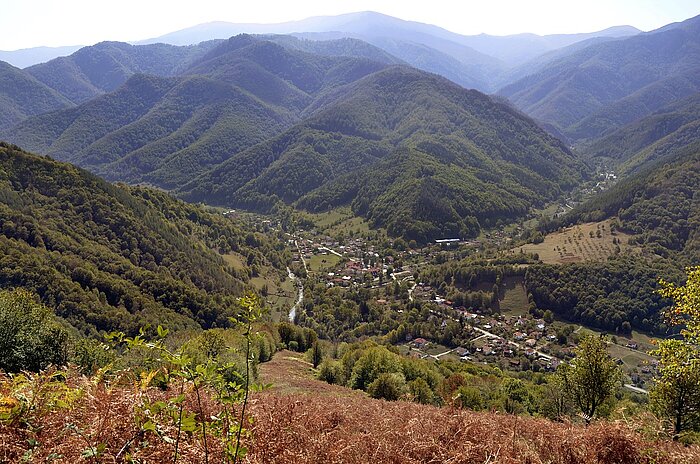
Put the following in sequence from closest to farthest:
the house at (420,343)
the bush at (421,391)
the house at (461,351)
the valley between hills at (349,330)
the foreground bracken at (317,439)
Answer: the foreground bracken at (317,439)
the valley between hills at (349,330)
the bush at (421,391)
the house at (461,351)
the house at (420,343)

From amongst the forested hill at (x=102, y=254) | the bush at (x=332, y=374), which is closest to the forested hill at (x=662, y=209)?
the bush at (x=332, y=374)

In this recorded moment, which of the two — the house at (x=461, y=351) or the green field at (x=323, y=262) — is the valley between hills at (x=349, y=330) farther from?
the green field at (x=323, y=262)

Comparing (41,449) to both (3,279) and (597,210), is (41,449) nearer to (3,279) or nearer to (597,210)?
(3,279)

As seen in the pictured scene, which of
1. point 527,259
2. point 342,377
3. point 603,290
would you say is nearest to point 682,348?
point 342,377

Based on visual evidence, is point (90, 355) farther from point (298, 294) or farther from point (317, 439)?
point (298, 294)

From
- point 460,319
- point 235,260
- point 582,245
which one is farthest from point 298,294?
point 582,245

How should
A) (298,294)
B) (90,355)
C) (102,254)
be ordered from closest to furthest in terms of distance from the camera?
(90,355) < (102,254) < (298,294)

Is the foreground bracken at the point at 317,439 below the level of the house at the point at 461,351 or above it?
above
